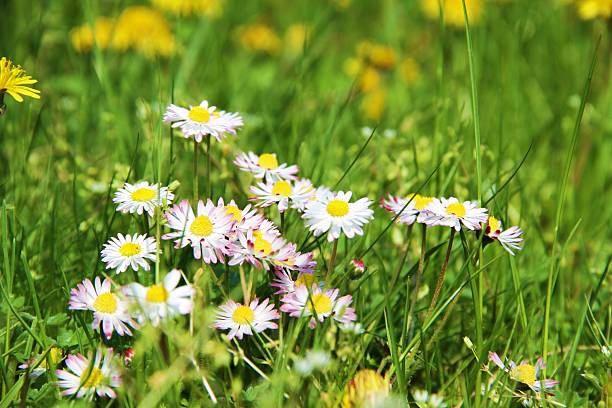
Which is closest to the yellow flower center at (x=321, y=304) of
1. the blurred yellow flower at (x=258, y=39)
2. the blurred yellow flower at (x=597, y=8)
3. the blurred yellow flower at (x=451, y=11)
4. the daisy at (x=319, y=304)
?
the daisy at (x=319, y=304)

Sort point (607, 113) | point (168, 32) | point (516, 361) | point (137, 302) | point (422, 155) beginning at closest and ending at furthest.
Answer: point (137, 302)
point (516, 361)
point (422, 155)
point (607, 113)
point (168, 32)

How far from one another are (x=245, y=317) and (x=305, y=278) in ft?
0.41

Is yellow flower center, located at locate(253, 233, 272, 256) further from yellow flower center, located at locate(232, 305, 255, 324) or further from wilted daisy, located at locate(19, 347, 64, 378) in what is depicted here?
wilted daisy, located at locate(19, 347, 64, 378)

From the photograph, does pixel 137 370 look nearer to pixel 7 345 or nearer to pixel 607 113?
pixel 7 345

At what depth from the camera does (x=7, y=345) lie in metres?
1.41

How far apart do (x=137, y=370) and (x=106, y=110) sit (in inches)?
57.8

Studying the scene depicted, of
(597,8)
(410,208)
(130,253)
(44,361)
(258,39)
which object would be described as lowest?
(44,361)

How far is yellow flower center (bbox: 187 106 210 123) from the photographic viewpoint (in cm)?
153

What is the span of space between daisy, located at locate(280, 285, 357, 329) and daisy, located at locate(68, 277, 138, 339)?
→ 27 centimetres

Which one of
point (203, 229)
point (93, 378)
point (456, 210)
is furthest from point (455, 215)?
point (93, 378)

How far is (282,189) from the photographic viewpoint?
4.95ft

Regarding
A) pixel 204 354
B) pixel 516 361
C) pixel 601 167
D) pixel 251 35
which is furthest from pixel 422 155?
pixel 251 35

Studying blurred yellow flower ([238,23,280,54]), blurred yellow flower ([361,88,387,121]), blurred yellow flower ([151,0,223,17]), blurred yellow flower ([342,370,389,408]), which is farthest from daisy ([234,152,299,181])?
blurred yellow flower ([238,23,280,54])

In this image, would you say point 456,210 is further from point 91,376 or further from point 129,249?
point 91,376
